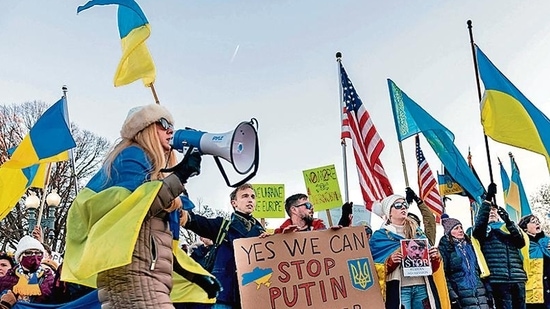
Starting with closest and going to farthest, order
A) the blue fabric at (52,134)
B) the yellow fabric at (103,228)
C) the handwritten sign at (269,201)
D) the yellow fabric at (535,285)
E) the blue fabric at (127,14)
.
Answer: the yellow fabric at (103,228), the blue fabric at (127,14), the blue fabric at (52,134), the handwritten sign at (269,201), the yellow fabric at (535,285)

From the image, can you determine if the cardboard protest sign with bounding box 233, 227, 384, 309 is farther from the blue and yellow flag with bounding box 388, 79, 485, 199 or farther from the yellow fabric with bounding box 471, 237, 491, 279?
the blue and yellow flag with bounding box 388, 79, 485, 199

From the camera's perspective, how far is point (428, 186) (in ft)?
29.7

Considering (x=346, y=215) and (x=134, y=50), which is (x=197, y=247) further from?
(x=134, y=50)

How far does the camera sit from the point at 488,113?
24.5 feet

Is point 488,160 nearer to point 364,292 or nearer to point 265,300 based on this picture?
point 364,292

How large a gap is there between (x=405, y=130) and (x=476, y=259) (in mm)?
1822

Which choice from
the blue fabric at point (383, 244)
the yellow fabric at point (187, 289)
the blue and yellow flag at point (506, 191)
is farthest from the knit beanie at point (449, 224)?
the blue and yellow flag at point (506, 191)

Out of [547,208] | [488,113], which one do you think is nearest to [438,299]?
[488,113]

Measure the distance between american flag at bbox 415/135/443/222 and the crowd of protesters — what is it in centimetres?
113

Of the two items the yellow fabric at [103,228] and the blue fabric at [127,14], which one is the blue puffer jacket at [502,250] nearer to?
the blue fabric at [127,14]

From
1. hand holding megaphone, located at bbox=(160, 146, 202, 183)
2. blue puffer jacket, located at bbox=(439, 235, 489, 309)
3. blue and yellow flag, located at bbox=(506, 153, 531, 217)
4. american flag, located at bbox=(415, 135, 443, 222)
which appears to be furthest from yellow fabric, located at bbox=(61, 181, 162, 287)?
blue and yellow flag, located at bbox=(506, 153, 531, 217)

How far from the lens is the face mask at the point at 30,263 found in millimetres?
6182

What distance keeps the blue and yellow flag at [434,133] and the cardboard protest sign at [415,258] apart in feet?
7.04

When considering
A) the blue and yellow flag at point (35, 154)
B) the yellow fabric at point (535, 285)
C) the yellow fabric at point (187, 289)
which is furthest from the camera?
the yellow fabric at point (535, 285)
